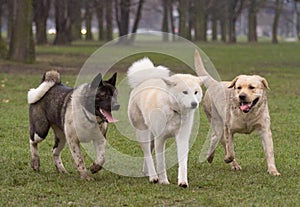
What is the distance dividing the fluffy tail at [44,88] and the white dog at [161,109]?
1.03 meters

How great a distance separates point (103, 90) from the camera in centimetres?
829

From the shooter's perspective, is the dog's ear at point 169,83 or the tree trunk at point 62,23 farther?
the tree trunk at point 62,23

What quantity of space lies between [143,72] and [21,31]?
2017 cm

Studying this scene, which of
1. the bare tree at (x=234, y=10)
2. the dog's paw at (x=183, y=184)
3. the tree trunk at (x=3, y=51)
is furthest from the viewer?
Answer: the bare tree at (x=234, y=10)

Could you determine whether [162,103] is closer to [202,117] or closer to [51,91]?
[51,91]

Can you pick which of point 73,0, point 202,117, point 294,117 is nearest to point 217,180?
point 202,117

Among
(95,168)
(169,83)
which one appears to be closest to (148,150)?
(95,168)

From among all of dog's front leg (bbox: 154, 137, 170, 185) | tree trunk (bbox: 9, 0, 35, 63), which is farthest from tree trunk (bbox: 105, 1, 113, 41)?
dog's front leg (bbox: 154, 137, 170, 185)

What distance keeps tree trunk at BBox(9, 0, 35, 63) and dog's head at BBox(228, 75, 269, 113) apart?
2009 centimetres

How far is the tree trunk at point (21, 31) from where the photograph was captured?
92.5 feet

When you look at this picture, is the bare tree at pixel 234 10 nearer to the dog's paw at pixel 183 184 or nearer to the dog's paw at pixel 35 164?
the dog's paw at pixel 35 164

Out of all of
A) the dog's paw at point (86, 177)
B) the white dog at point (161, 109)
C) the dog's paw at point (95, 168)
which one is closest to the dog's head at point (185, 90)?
the white dog at point (161, 109)

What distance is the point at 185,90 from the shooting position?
7941 mm

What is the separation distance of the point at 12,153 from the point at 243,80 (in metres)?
3.47
